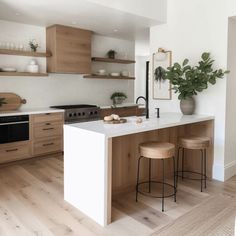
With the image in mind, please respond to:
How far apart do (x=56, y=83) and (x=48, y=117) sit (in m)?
0.98

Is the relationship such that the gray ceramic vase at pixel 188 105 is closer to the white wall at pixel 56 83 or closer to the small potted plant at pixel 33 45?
the white wall at pixel 56 83

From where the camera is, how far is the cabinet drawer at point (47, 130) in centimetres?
446

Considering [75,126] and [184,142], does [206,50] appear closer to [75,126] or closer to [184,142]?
[184,142]

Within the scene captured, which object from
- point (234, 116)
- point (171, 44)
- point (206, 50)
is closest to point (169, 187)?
point (234, 116)

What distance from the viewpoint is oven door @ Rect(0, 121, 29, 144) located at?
4.07 metres

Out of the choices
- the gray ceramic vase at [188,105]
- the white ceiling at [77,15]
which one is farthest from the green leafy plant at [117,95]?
the gray ceramic vase at [188,105]

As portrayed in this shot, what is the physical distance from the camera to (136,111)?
608cm

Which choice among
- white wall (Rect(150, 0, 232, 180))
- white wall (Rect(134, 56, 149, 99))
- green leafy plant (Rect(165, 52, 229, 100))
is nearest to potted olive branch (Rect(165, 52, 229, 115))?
green leafy plant (Rect(165, 52, 229, 100))

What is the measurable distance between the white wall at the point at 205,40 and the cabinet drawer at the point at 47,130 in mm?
2116

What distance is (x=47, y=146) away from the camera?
462 centimetres

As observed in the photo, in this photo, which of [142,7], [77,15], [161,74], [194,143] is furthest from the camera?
[161,74]

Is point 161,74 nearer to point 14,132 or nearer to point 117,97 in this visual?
point 117,97

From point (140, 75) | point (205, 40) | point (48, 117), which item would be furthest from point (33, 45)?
point (140, 75)

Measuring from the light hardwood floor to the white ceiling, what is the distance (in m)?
2.43
